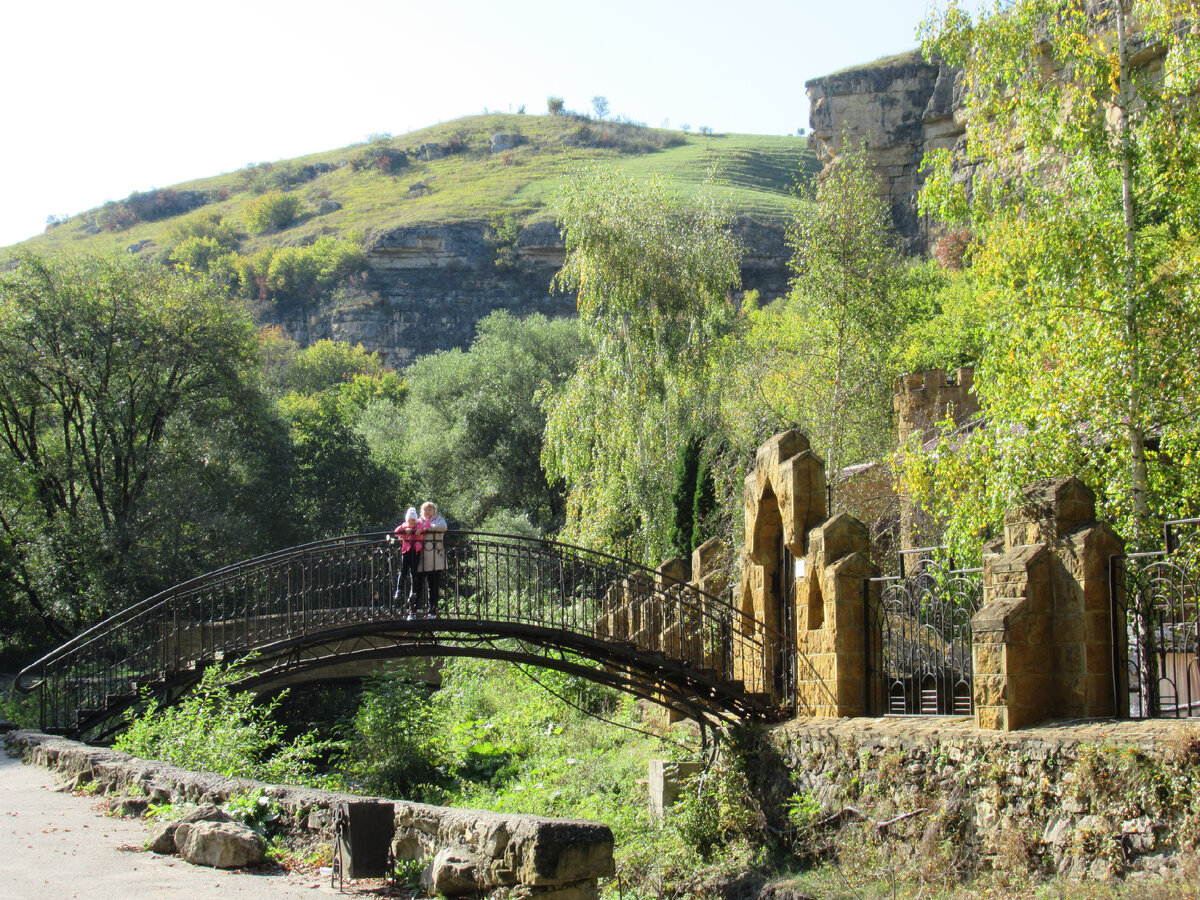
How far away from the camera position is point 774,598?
13.1 m

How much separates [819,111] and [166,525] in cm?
4302

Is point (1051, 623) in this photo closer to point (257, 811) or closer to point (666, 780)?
point (257, 811)

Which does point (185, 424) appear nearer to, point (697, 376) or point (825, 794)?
point (697, 376)

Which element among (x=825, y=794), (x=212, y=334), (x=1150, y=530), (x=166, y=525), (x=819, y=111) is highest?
(x=819, y=111)

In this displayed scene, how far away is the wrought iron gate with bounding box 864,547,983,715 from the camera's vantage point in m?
10.0

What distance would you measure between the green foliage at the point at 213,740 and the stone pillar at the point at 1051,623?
276 inches

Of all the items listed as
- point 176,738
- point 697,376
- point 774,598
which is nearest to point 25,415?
point 697,376

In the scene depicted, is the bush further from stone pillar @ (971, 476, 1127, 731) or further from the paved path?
stone pillar @ (971, 476, 1127, 731)

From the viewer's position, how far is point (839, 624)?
11008 mm

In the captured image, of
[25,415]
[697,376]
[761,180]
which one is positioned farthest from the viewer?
[761,180]

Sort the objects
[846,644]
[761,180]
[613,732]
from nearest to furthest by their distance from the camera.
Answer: [846,644] → [613,732] → [761,180]

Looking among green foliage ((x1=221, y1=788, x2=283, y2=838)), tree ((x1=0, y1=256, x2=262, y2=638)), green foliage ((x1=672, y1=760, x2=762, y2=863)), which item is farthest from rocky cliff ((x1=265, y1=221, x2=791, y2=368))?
green foliage ((x1=221, y1=788, x2=283, y2=838))

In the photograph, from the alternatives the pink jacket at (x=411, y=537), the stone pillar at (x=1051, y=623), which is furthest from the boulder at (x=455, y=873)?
the pink jacket at (x=411, y=537)

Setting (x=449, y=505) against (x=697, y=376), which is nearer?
(x=697, y=376)
